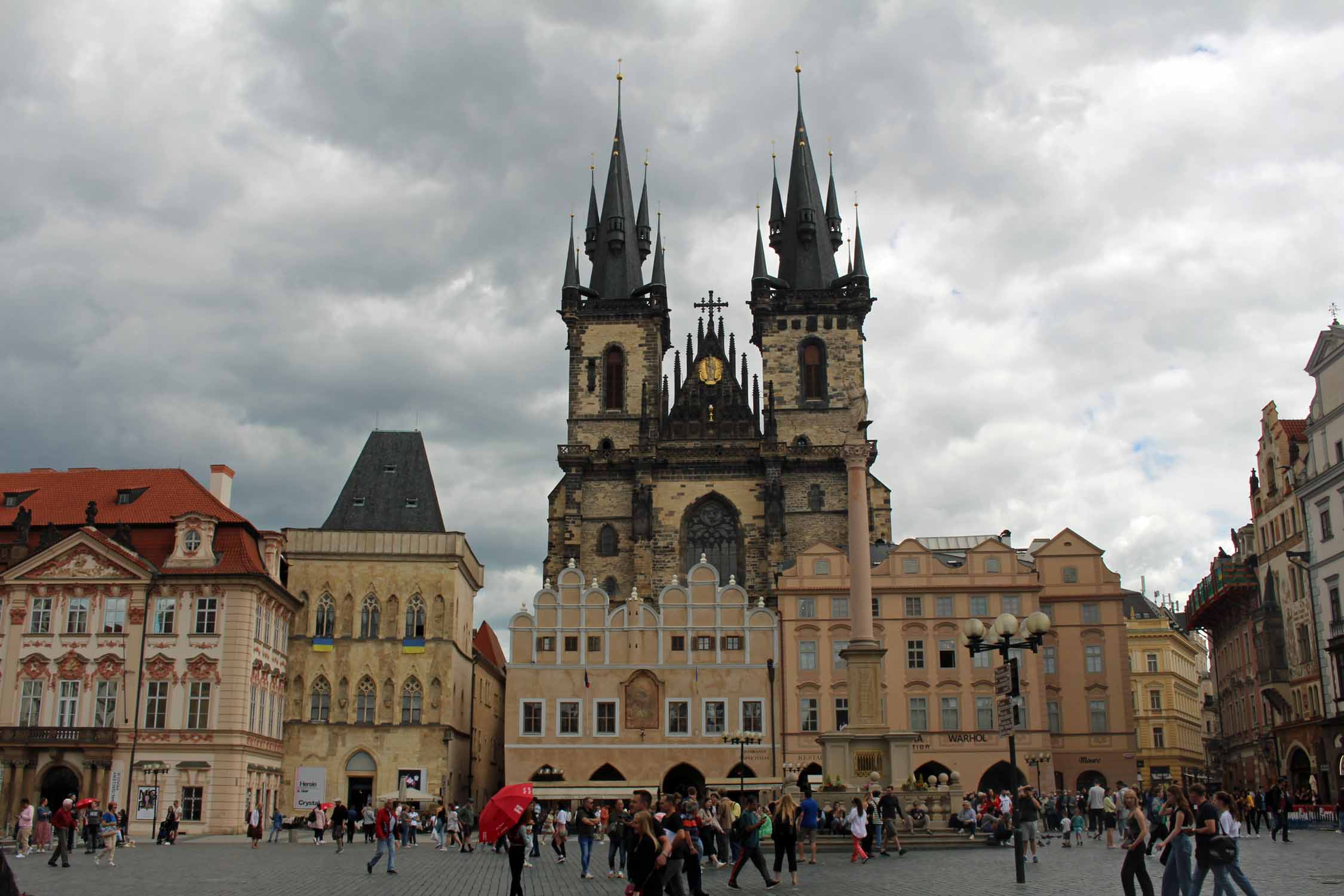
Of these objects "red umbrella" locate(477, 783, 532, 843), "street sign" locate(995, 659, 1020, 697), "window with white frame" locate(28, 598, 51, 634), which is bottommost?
"red umbrella" locate(477, 783, 532, 843)

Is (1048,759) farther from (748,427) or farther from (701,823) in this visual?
(701,823)

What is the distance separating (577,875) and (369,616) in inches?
1255

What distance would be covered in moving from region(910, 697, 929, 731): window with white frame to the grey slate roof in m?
22.3

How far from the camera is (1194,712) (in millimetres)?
96688

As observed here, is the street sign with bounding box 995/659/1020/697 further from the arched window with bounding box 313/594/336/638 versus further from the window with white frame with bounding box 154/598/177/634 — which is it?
the arched window with bounding box 313/594/336/638

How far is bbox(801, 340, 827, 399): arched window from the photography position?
79.1 m

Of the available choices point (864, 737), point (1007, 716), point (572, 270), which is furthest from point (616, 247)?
point (1007, 716)

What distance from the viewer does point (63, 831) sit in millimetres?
28750

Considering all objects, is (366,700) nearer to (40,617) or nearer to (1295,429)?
(40,617)

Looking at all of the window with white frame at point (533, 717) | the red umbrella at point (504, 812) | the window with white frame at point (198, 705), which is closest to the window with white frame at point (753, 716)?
the window with white frame at point (533, 717)

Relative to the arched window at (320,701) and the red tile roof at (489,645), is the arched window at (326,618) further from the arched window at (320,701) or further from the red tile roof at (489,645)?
the red tile roof at (489,645)

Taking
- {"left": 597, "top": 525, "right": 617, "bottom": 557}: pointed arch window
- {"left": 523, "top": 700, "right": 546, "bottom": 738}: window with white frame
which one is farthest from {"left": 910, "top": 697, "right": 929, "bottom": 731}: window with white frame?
{"left": 597, "top": 525, "right": 617, "bottom": 557}: pointed arch window

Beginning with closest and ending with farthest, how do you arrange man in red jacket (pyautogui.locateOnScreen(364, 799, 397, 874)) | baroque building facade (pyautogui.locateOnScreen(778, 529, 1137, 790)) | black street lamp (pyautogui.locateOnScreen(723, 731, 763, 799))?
1. man in red jacket (pyautogui.locateOnScreen(364, 799, 397, 874))
2. black street lamp (pyautogui.locateOnScreen(723, 731, 763, 799))
3. baroque building facade (pyautogui.locateOnScreen(778, 529, 1137, 790))

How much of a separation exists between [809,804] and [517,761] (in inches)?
1275
